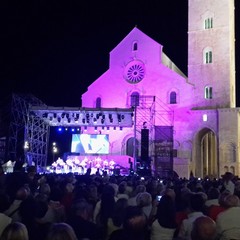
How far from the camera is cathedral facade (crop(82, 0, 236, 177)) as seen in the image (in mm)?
34594

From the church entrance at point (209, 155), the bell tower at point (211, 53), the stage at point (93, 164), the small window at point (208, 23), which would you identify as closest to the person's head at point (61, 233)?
the stage at point (93, 164)

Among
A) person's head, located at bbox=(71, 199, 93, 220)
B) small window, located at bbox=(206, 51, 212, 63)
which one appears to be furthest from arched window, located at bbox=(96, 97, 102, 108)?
person's head, located at bbox=(71, 199, 93, 220)

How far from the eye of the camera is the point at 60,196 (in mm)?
7184

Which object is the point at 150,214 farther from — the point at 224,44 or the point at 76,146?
the point at 224,44

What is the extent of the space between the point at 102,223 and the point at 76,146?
1121 inches

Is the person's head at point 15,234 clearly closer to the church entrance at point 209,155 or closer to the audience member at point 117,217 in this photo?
the audience member at point 117,217

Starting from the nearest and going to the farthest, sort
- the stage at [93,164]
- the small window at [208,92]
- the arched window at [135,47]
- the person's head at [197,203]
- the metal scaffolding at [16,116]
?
the person's head at [197,203], the metal scaffolding at [16,116], the stage at [93,164], the small window at [208,92], the arched window at [135,47]

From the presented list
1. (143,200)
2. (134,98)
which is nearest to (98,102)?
(134,98)

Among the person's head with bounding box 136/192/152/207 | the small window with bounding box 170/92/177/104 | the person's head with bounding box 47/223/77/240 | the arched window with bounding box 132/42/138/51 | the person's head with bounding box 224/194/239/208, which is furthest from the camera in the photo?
the arched window with bounding box 132/42/138/51

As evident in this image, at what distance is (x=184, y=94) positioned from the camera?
3700cm

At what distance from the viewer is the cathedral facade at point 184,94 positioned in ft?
113

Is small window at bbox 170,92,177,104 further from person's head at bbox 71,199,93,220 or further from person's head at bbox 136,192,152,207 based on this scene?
person's head at bbox 71,199,93,220

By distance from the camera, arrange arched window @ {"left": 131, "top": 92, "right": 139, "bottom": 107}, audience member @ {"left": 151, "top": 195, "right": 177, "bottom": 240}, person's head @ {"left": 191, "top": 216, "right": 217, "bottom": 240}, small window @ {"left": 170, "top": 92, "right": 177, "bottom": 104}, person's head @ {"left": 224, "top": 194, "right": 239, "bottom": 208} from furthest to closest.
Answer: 1. small window @ {"left": 170, "top": 92, "right": 177, "bottom": 104}
2. arched window @ {"left": 131, "top": 92, "right": 139, "bottom": 107}
3. person's head @ {"left": 224, "top": 194, "right": 239, "bottom": 208}
4. audience member @ {"left": 151, "top": 195, "right": 177, "bottom": 240}
5. person's head @ {"left": 191, "top": 216, "right": 217, "bottom": 240}

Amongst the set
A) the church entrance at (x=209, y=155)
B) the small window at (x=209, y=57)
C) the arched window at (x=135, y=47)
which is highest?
the arched window at (x=135, y=47)
